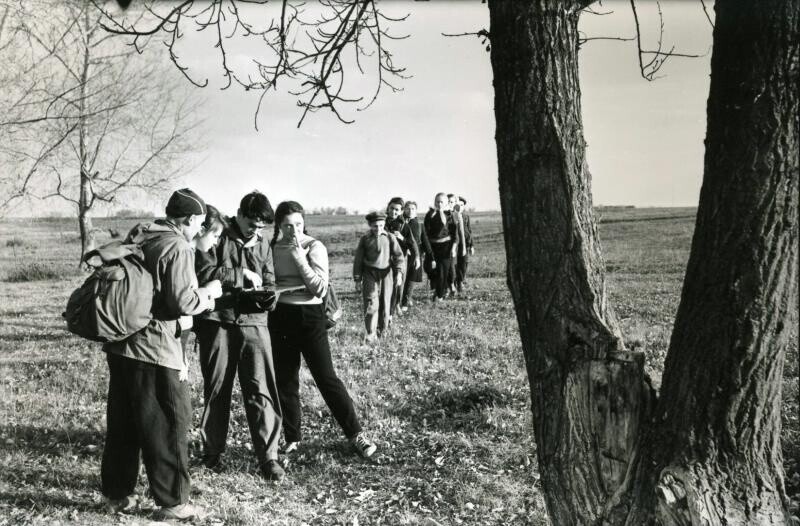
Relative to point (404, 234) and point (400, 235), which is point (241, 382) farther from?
point (404, 234)

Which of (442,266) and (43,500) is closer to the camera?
(43,500)

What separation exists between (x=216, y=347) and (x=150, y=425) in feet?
3.56

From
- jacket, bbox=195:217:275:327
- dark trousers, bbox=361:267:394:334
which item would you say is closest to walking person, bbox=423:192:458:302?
dark trousers, bbox=361:267:394:334

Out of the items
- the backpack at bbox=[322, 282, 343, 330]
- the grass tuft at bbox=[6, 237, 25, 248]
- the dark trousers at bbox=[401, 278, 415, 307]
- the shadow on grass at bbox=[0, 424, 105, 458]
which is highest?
the grass tuft at bbox=[6, 237, 25, 248]

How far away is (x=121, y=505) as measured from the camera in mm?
4207

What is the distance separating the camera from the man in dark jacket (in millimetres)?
4828

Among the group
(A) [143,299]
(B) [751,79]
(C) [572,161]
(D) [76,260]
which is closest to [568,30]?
(C) [572,161]

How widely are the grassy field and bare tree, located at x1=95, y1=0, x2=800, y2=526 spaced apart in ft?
1.18

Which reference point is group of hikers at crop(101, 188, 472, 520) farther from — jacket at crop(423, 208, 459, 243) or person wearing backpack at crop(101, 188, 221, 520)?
jacket at crop(423, 208, 459, 243)

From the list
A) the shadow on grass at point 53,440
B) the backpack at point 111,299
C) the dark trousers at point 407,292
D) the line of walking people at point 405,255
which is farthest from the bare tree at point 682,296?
the dark trousers at point 407,292

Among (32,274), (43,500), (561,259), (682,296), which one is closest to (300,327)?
(43,500)

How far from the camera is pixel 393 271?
10.1 metres

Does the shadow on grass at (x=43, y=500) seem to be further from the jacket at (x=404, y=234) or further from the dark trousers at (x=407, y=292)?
the dark trousers at (x=407, y=292)

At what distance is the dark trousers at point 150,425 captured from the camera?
3906mm
